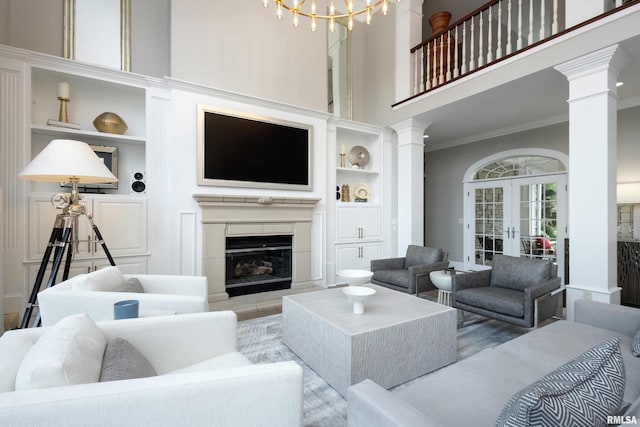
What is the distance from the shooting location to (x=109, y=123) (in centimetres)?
352

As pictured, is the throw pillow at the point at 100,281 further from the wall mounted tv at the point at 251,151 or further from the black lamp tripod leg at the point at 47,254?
the wall mounted tv at the point at 251,151

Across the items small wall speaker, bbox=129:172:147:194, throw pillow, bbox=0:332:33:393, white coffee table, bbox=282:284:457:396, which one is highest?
small wall speaker, bbox=129:172:147:194

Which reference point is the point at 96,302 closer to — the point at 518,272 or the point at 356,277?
the point at 356,277

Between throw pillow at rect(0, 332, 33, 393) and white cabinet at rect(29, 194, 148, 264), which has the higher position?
white cabinet at rect(29, 194, 148, 264)

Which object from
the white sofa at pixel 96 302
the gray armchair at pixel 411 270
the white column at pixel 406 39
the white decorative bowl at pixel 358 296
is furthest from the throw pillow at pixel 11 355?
the white column at pixel 406 39

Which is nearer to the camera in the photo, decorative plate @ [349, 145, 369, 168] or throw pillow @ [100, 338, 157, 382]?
throw pillow @ [100, 338, 157, 382]

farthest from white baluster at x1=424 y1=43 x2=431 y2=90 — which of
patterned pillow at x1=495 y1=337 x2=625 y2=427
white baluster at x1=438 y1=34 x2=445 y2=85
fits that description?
patterned pillow at x1=495 y1=337 x2=625 y2=427

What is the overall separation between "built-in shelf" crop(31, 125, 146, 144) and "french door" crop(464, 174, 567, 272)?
17.3 feet

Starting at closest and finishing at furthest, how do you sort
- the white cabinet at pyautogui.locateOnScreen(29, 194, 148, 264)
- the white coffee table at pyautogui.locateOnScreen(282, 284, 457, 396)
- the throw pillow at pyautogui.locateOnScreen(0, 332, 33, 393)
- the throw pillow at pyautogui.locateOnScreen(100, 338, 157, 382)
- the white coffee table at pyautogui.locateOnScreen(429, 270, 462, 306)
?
the throw pillow at pyautogui.locateOnScreen(0, 332, 33, 393) < the throw pillow at pyautogui.locateOnScreen(100, 338, 157, 382) < the white coffee table at pyautogui.locateOnScreen(282, 284, 457, 396) < the white cabinet at pyautogui.locateOnScreen(29, 194, 148, 264) < the white coffee table at pyautogui.locateOnScreen(429, 270, 462, 306)

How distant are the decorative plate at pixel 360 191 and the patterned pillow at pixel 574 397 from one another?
4700 mm

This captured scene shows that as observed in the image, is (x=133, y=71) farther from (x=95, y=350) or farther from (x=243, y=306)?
(x=95, y=350)

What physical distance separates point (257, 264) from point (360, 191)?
89.5 inches

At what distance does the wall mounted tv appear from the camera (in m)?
3.90

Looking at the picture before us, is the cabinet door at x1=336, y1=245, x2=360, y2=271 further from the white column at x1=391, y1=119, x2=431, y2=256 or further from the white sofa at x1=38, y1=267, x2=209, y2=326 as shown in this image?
the white sofa at x1=38, y1=267, x2=209, y2=326
